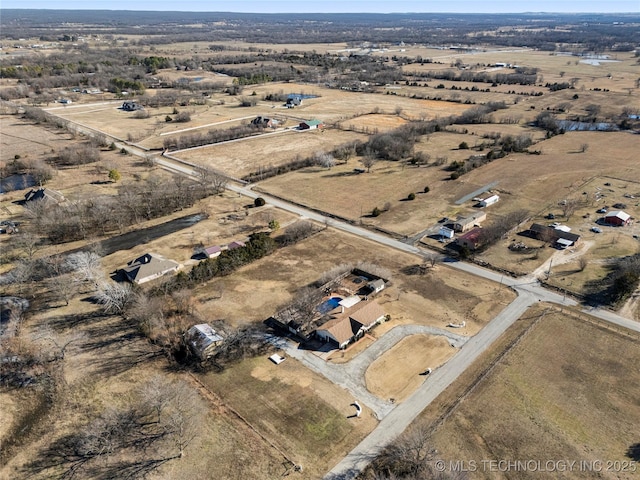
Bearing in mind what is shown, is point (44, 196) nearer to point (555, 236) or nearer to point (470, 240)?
point (470, 240)

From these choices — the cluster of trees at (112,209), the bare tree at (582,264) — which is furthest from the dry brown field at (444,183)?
the bare tree at (582,264)

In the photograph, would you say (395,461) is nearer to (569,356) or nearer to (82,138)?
(569,356)

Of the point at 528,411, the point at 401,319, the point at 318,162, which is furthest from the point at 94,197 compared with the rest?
the point at 528,411

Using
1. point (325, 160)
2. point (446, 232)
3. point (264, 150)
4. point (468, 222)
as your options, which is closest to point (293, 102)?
point (264, 150)

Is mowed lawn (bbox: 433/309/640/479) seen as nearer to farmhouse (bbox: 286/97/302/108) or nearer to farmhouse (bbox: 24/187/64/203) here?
farmhouse (bbox: 24/187/64/203)

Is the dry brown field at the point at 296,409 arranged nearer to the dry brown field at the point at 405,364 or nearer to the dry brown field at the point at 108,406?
the dry brown field at the point at 108,406

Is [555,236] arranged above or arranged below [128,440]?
above
